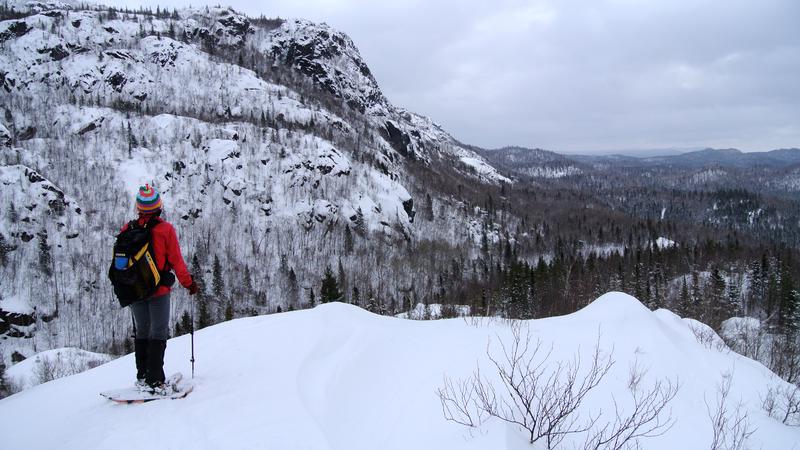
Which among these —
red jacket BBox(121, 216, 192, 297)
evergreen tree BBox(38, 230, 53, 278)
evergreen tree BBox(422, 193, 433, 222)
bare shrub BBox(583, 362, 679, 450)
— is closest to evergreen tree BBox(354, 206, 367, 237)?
evergreen tree BBox(422, 193, 433, 222)

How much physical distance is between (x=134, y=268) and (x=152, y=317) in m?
0.76

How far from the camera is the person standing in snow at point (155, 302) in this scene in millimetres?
5145

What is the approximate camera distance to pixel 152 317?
5250 mm

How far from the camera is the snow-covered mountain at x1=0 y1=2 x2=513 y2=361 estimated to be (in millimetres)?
73938

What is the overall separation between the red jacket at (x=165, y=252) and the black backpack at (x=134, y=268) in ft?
0.21

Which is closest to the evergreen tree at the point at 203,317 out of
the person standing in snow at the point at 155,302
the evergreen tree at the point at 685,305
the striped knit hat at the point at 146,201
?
the person standing in snow at the point at 155,302

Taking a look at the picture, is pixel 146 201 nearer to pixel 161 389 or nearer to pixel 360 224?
pixel 161 389

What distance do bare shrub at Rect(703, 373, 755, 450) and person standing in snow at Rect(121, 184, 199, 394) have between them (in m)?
6.63

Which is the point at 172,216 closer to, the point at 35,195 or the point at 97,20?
the point at 35,195

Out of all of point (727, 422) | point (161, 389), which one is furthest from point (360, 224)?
point (727, 422)

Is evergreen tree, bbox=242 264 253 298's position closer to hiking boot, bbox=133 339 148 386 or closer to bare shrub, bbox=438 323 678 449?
hiking boot, bbox=133 339 148 386

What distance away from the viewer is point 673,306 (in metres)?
53.9

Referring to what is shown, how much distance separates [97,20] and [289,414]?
189518 millimetres

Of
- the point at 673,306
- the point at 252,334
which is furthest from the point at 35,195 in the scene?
the point at 673,306
